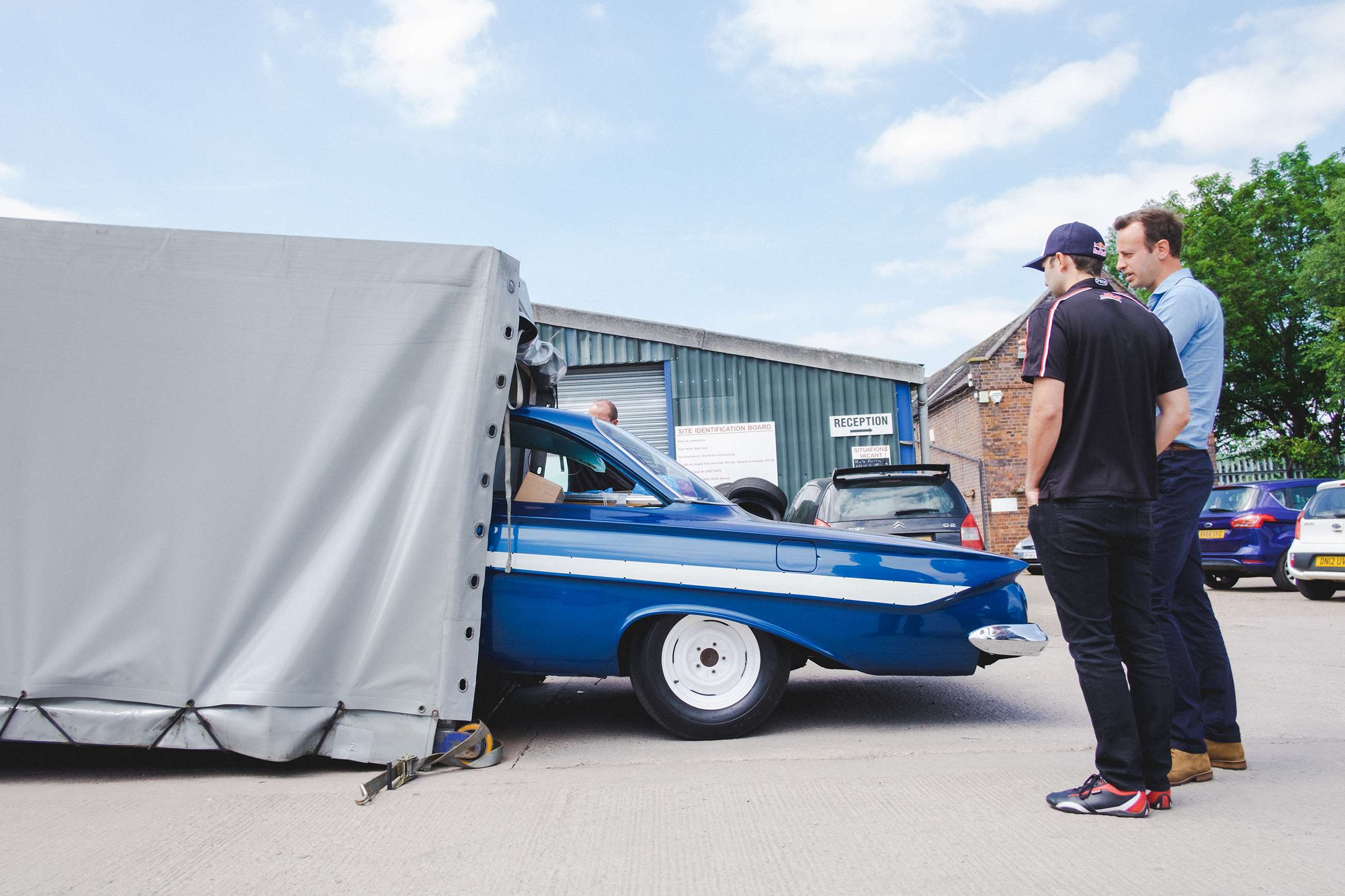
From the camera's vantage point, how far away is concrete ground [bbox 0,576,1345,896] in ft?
9.03

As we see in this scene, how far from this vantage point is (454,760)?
4121mm

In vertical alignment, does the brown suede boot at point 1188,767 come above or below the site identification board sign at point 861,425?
below

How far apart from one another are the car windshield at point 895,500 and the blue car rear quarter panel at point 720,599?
10.1 feet

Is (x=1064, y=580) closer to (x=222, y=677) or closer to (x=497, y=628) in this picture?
(x=497, y=628)

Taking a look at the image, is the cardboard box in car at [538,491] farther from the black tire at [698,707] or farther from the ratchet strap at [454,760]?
the ratchet strap at [454,760]

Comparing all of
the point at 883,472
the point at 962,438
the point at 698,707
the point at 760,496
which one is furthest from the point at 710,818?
the point at 962,438

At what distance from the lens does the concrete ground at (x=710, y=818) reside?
108 inches

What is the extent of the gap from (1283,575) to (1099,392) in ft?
38.8

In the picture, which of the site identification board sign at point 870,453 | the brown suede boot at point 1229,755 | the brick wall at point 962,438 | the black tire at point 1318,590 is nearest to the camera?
the brown suede boot at point 1229,755

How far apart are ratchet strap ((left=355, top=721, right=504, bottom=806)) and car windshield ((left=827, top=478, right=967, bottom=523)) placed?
4.10 m

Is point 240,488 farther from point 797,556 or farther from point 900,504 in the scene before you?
point 900,504

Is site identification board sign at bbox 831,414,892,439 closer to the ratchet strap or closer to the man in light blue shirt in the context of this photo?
the man in light blue shirt

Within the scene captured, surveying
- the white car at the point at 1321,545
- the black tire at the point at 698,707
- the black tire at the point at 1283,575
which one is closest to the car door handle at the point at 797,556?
the black tire at the point at 698,707

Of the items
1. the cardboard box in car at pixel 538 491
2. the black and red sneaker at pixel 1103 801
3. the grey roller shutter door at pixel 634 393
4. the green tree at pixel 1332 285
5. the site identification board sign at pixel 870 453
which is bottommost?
the black and red sneaker at pixel 1103 801
